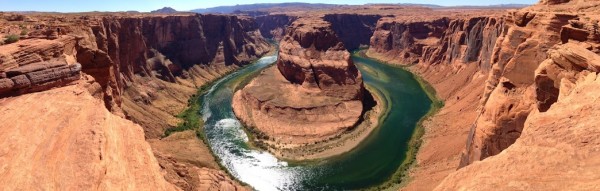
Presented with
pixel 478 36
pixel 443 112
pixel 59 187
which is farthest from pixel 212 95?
pixel 59 187

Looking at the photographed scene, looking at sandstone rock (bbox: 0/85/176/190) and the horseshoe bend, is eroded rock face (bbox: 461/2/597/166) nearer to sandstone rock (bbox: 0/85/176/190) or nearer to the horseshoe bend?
the horseshoe bend

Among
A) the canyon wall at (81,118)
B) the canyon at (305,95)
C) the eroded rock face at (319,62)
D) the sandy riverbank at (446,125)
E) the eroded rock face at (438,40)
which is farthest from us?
the eroded rock face at (438,40)

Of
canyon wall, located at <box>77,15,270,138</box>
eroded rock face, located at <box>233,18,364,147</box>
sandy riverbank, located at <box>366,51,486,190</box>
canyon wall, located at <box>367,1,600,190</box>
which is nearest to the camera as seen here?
canyon wall, located at <box>367,1,600,190</box>

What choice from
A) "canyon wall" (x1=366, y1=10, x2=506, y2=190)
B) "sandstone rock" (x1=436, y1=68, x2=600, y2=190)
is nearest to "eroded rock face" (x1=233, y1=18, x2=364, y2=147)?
"canyon wall" (x1=366, y1=10, x2=506, y2=190)

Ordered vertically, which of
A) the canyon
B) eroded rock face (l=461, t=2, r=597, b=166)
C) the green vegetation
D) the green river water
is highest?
eroded rock face (l=461, t=2, r=597, b=166)

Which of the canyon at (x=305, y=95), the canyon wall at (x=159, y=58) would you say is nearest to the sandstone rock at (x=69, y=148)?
the canyon wall at (x=159, y=58)

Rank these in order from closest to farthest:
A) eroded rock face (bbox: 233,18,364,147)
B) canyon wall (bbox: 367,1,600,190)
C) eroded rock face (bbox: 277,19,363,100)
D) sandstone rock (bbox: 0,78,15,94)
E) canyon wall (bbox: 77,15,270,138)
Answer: canyon wall (bbox: 367,1,600,190) → sandstone rock (bbox: 0,78,15,94) → canyon wall (bbox: 77,15,270,138) → eroded rock face (bbox: 233,18,364,147) → eroded rock face (bbox: 277,19,363,100)

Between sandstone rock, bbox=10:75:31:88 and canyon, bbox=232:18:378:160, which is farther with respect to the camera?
canyon, bbox=232:18:378:160

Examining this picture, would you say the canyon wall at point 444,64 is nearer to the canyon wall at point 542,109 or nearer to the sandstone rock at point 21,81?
the canyon wall at point 542,109

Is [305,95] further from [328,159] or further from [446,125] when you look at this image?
[446,125]
